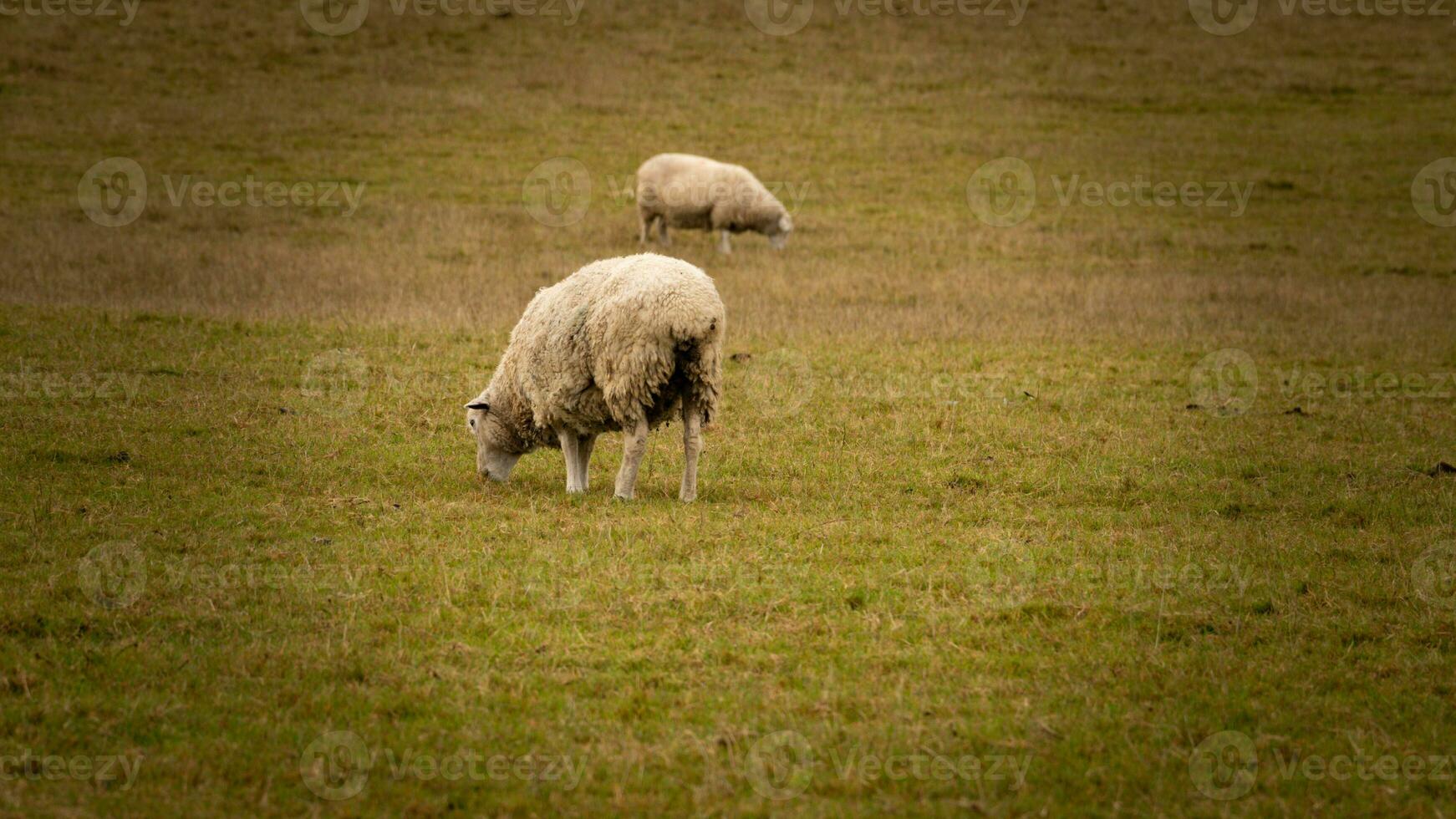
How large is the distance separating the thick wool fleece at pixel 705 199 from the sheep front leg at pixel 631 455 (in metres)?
16.6

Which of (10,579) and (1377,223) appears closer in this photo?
(10,579)

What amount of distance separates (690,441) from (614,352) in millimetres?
989

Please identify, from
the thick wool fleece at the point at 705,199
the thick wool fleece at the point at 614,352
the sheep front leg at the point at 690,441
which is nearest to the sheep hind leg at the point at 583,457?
the thick wool fleece at the point at 614,352

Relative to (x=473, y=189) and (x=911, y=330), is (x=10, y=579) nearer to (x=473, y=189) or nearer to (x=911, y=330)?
(x=911, y=330)

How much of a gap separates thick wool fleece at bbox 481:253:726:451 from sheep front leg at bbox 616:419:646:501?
2.6 inches

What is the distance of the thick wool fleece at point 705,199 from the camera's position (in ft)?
86.3

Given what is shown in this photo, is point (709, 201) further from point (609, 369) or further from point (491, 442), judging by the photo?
point (609, 369)

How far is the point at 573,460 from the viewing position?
35.9 feet

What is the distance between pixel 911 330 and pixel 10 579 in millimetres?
13413

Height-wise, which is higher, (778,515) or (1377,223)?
(1377,223)

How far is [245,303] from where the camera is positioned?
64.0 feet

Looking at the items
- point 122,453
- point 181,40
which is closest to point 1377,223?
point 122,453

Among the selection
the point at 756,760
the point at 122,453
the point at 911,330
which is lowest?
the point at 756,760

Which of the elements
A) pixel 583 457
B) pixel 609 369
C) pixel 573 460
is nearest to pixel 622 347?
pixel 609 369
